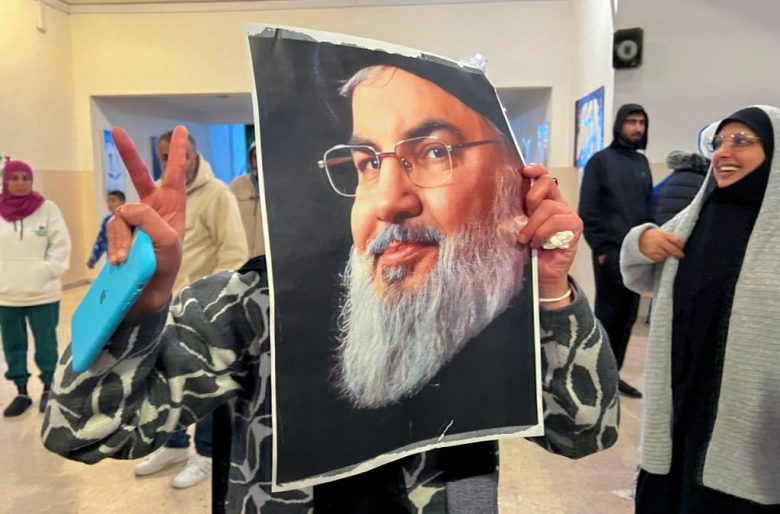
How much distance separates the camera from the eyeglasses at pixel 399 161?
0.63m

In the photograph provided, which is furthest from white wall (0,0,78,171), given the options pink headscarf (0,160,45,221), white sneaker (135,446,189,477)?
white sneaker (135,446,189,477)

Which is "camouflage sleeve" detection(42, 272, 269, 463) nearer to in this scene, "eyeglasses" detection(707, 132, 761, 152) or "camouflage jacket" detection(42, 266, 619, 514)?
"camouflage jacket" detection(42, 266, 619, 514)

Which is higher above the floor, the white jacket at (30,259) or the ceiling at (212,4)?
the ceiling at (212,4)

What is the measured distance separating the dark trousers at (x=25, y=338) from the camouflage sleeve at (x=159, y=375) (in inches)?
106

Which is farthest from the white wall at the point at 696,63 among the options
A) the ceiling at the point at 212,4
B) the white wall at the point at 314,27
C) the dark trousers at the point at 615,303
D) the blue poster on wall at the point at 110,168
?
the blue poster on wall at the point at 110,168

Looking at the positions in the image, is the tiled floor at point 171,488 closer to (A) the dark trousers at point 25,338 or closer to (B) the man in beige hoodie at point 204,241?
(B) the man in beige hoodie at point 204,241

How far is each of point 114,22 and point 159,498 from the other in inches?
241

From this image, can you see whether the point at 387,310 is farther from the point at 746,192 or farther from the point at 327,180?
the point at 746,192

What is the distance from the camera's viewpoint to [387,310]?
2.15 ft

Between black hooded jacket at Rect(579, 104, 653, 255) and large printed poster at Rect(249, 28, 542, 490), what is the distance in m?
2.34

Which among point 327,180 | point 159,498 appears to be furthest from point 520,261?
point 159,498

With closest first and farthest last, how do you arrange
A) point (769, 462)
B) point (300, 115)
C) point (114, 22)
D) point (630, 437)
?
point (300, 115), point (769, 462), point (630, 437), point (114, 22)

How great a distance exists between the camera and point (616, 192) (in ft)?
9.50

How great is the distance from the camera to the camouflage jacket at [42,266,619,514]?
637 millimetres
